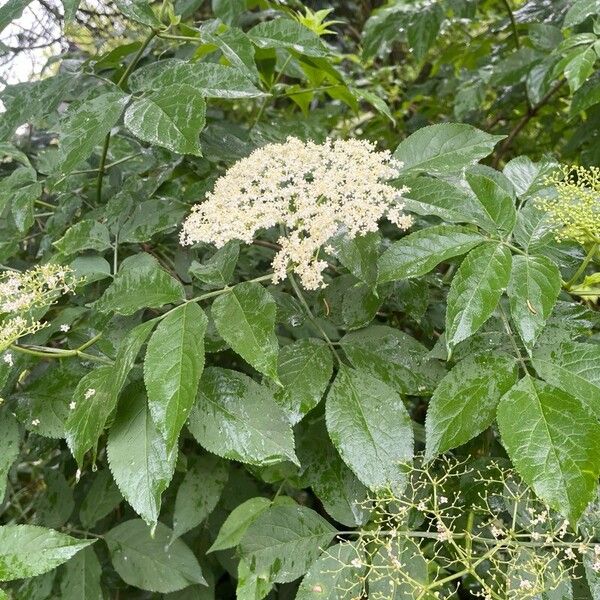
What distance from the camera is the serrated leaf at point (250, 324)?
2.74 ft

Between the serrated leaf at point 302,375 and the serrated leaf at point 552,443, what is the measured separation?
26cm

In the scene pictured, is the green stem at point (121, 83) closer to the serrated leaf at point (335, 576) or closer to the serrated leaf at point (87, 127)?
the serrated leaf at point (87, 127)

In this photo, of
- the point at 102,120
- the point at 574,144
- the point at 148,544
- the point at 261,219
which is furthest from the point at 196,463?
the point at 574,144

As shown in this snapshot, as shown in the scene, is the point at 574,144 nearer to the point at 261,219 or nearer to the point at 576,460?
the point at 261,219

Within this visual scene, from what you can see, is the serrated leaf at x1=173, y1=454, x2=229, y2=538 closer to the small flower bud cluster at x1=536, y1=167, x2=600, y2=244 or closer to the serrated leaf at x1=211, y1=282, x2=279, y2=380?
the serrated leaf at x1=211, y1=282, x2=279, y2=380

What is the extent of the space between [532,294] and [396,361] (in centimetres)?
24

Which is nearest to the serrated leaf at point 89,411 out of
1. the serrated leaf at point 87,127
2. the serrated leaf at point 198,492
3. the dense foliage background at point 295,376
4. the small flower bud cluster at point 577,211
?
the dense foliage background at point 295,376

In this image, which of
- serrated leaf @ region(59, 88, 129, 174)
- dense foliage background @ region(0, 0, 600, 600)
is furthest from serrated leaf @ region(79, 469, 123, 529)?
serrated leaf @ region(59, 88, 129, 174)

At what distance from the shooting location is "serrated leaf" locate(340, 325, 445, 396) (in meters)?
0.97

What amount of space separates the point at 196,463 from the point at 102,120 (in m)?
0.58

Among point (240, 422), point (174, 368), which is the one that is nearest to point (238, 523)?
point (240, 422)

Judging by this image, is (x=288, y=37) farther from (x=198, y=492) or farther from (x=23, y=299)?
(x=198, y=492)

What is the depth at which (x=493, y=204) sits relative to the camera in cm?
92

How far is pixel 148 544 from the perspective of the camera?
42.6 inches
